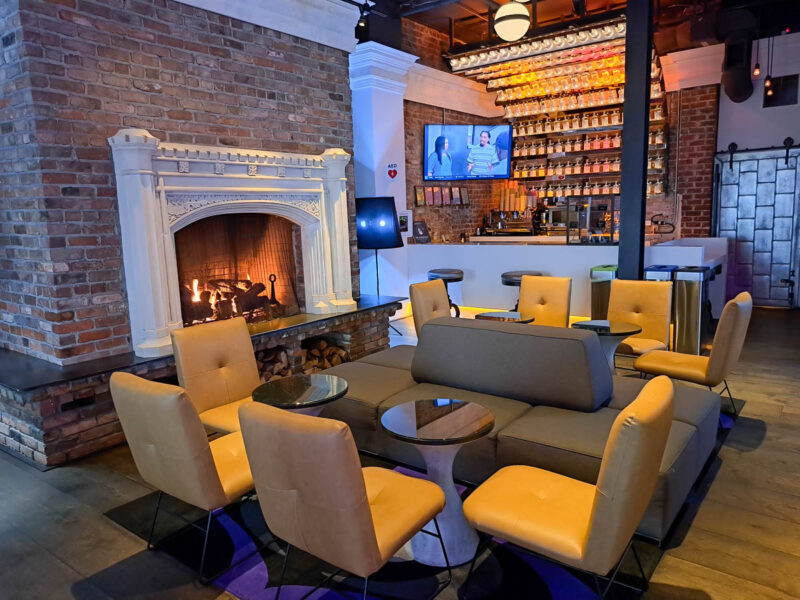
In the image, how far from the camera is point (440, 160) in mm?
8398

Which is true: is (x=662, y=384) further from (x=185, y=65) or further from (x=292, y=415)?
(x=185, y=65)

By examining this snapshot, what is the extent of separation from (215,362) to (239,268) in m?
1.91

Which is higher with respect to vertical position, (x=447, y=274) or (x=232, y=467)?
(x=447, y=274)

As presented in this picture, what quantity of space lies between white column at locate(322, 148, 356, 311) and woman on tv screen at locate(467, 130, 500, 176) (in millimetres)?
3823

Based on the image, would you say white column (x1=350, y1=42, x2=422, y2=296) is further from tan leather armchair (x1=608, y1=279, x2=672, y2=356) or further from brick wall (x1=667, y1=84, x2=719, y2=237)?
brick wall (x1=667, y1=84, x2=719, y2=237)

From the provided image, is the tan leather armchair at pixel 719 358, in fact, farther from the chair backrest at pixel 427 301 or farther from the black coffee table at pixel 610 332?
the chair backrest at pixel 427 301

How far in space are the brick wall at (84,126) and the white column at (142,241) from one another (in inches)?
3.2

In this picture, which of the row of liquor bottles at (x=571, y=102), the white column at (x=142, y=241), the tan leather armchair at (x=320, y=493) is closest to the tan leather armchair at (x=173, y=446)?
the tan leather armchair at (x=320, y=493)

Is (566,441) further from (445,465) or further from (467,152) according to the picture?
(467,152)

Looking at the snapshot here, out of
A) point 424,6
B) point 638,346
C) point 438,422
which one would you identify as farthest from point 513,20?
point 438,422

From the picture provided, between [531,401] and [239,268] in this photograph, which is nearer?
[531,401]

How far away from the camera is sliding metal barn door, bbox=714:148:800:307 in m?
7.58

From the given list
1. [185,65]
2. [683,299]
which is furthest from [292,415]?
[683,299]

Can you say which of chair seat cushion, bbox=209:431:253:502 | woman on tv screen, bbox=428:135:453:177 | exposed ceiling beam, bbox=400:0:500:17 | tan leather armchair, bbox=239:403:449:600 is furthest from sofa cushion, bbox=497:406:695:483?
woman on tv screen, bbox=428:135:453:177
